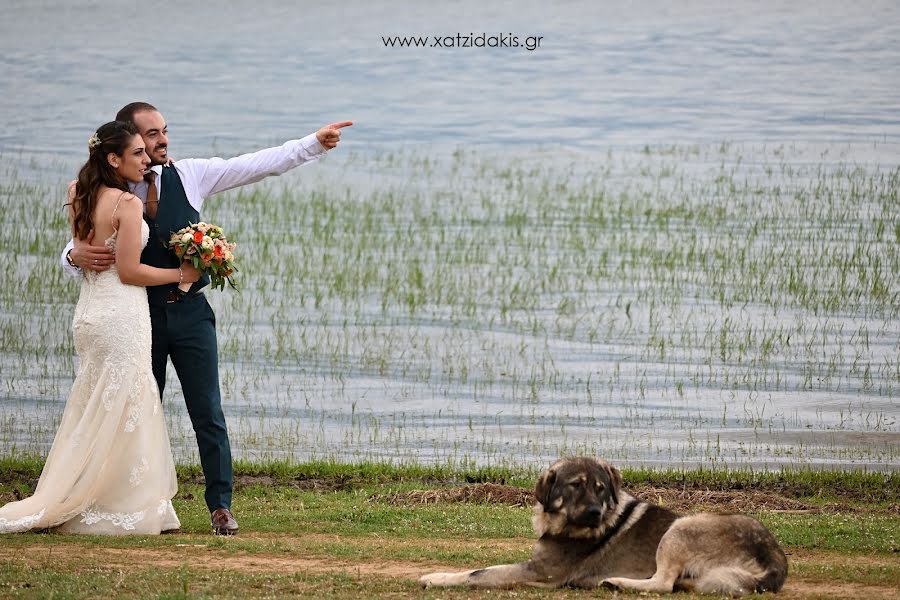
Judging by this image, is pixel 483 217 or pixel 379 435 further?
pixel 483 217

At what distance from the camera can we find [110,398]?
836 centimetres

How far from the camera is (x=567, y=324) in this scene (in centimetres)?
1873

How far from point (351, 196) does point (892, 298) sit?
10826 mm

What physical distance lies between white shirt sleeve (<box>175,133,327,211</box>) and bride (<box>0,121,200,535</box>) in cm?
33

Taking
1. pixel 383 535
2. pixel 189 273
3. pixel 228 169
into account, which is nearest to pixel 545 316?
pixel 383 535

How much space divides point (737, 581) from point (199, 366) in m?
3.36

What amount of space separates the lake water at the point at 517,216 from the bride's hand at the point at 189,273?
14.0 feet

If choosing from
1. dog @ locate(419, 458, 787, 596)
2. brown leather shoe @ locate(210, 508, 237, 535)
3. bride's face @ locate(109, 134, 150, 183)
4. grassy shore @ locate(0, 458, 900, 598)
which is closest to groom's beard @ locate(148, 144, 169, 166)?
bride's face @ locate(109, 134, 150, 183)

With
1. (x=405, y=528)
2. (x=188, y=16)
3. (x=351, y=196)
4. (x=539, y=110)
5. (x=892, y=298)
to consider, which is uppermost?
(x=188, y=16)

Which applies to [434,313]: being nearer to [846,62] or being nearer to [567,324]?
[567,324]

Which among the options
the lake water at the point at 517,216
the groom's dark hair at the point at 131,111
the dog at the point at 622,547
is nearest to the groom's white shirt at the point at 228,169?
the groom's dark hair at the point at 131,111

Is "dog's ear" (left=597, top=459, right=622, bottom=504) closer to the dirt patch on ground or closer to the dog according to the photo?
the dog

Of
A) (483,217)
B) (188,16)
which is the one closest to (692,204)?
(483,217)

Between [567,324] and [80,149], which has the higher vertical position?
[80,149]
